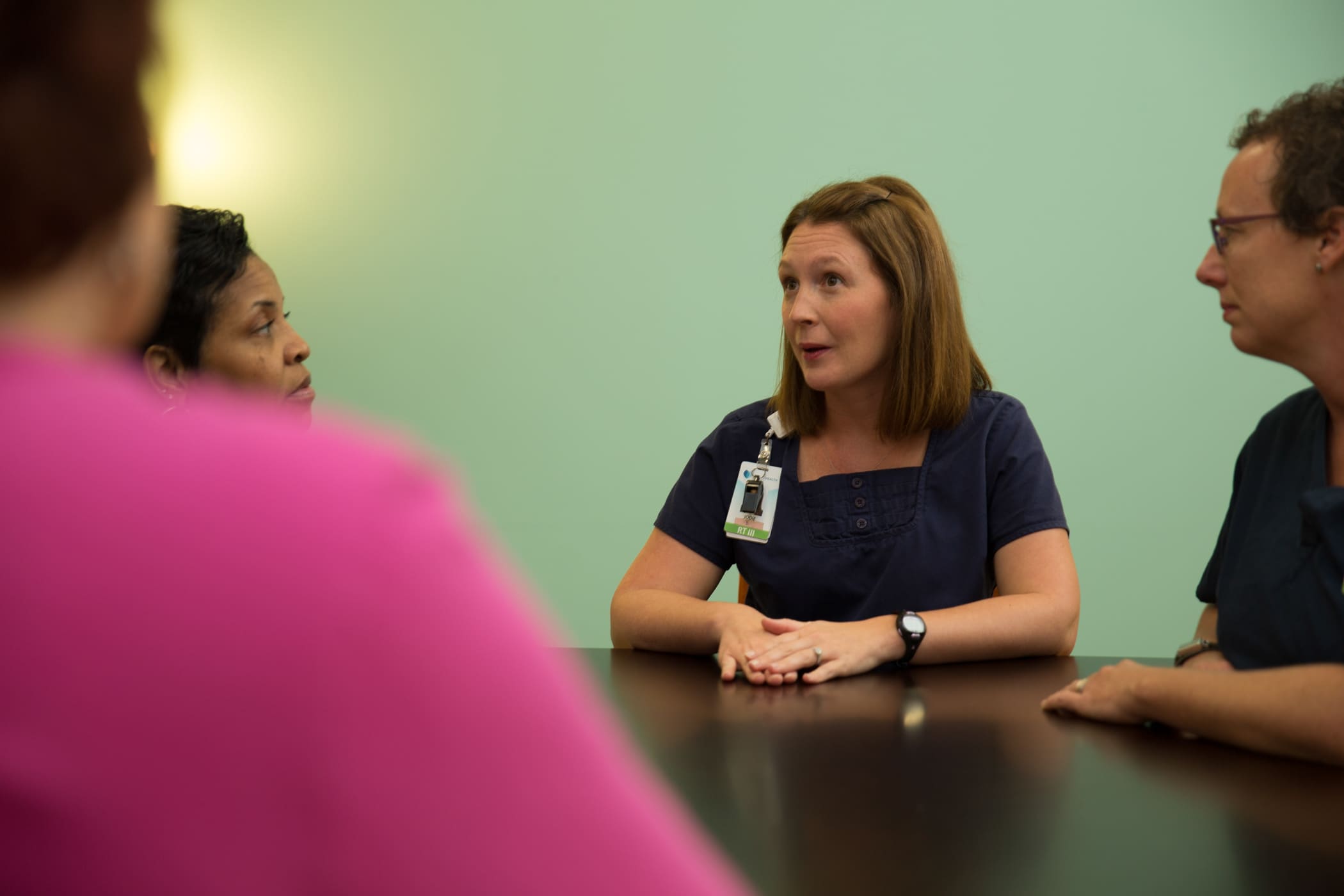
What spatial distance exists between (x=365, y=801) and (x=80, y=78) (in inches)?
8.7

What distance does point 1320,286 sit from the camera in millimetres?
1424

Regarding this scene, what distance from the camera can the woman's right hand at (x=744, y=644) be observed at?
5.65ft

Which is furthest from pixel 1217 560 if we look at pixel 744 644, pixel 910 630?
pixel 744 644

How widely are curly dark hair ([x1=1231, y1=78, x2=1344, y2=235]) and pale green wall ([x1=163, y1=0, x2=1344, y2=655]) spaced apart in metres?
2.62

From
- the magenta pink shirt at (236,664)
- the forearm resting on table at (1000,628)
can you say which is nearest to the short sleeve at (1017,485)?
the forearm resting on table at (1000,628)

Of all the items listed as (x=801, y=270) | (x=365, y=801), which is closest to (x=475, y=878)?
(x=365, y=801)

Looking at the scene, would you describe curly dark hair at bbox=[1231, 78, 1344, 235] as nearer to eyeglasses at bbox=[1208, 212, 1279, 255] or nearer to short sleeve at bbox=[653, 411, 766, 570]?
eyeglasses at bbox=[1208, 212, 1279, 255]

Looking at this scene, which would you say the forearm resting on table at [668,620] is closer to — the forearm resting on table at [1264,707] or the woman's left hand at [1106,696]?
the woman's left hand at [1106,696]

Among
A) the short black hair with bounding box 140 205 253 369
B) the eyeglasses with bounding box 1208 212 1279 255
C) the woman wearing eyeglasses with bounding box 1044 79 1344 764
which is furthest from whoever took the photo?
the short black hair with bounding box 140 205 253 369

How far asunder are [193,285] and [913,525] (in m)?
1.40

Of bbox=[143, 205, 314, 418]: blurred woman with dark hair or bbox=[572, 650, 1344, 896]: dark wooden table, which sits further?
bbox=[143, 205, 314, 418]: blurred woman with dark hair

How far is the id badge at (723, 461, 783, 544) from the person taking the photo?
228cm

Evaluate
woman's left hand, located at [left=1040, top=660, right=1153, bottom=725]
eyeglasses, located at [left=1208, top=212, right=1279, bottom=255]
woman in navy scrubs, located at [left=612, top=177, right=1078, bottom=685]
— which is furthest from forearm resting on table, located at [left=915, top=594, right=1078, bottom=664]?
eyeglasses, located at [left=1208, top=212, right=1279, bottom=255]

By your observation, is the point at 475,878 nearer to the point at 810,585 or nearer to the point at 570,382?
the point at 810,585
